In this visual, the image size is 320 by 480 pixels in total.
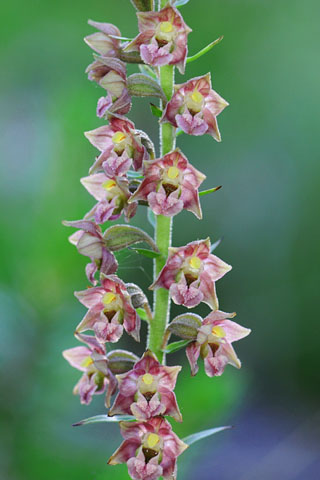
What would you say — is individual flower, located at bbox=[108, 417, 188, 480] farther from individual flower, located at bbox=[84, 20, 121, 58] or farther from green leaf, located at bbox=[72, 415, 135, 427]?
individual flower, located at bbox=[84, 20, 121, 58]

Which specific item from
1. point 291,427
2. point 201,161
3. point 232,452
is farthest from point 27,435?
point 201,161

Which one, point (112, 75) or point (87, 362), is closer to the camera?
point (112, 75)

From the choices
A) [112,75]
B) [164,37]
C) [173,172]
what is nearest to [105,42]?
[112,75]

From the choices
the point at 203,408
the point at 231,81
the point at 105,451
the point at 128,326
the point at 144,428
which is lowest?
the point at 105,451

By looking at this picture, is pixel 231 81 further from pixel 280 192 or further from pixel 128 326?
pixel 128 326

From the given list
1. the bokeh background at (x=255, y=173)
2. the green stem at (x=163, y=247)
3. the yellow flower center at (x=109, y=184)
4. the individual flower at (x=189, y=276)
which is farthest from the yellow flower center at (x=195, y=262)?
the bokeh background at (x=255, y=173)

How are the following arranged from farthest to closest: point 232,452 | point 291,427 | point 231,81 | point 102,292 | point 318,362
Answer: point 231,81 < point 318,362 < point 291,427 < point 232,452 < point 102,292

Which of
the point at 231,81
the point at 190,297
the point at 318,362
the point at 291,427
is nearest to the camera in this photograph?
the point at 190,297

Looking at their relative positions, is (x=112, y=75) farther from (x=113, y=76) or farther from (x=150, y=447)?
(x=150, y=447)
